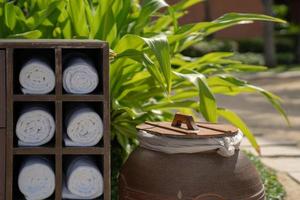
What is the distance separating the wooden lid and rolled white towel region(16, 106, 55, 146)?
0.48m

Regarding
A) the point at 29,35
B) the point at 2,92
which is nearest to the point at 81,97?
the point at 2,92

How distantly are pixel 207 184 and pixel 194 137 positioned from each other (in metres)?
0.21

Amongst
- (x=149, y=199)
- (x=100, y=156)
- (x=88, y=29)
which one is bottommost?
(x=149, y=199)

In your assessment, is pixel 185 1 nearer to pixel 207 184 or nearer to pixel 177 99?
pixel 177 99

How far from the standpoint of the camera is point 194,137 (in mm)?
2604

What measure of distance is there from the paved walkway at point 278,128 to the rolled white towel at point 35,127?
5.88ft

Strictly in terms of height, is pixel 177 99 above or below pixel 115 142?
above

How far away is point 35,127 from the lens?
2.51 m

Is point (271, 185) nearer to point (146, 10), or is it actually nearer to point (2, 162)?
point (146, 10)

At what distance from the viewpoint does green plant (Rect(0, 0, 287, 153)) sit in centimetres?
322

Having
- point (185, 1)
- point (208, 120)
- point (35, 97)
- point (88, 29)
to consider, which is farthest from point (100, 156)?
point (185, 1)

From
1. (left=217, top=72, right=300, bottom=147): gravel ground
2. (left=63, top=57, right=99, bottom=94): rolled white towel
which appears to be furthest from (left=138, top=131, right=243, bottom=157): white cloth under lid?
(left=217, top=72, right=300, bottom=147): gravel ground

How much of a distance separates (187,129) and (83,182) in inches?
21.2

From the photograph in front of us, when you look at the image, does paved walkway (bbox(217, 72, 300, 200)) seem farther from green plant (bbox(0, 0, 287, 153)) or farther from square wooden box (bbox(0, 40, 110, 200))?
square wooden box (bbox(0, 40, 110, 200))
